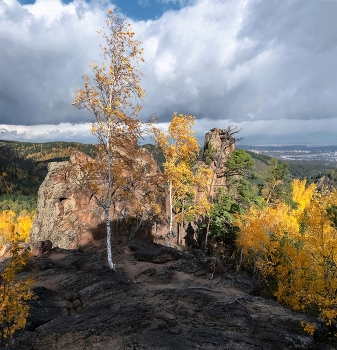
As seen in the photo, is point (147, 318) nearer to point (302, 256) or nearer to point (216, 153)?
point (302, 256)

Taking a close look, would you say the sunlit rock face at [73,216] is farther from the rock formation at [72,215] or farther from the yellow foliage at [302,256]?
the yellow foliage at [302,256]

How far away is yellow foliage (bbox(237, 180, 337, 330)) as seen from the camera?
15.9m

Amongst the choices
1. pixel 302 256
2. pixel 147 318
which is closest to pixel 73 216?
pixel 147 318

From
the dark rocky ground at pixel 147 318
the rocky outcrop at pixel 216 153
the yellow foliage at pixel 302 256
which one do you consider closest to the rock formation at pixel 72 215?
the rocky outcrop at pixel 216 153

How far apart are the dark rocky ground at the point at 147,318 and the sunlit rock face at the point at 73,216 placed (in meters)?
12.2

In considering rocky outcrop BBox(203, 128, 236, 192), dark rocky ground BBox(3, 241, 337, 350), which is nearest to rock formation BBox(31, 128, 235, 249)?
rocky outcrop BBox(203, 128, 236, 192)

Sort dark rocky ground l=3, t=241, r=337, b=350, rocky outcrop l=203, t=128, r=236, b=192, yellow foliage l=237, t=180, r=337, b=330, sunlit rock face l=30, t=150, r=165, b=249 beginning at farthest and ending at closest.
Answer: rocky outcrop l=203, t=128, r=236, b=192 < sunlit rock face l=30, t=150, r=165, b=249 < yellow foliage l=237, t=180, r=337, b=330 < dark rocky ground l=3, t=241, r=337, b=350

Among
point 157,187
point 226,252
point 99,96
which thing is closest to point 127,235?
point 157,187

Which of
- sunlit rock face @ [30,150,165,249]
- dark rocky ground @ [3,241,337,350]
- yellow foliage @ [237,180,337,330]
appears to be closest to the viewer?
dark rocky ground @ [3,241,337,350]

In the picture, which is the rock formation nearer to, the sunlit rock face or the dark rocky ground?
the sunlit rock face

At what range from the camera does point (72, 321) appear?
1124 centimetres

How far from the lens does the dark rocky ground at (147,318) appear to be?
9.80 metres

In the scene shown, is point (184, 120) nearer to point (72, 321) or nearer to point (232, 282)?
point (232, 282)

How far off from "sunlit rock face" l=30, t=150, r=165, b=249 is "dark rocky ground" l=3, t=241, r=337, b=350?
1217cm
